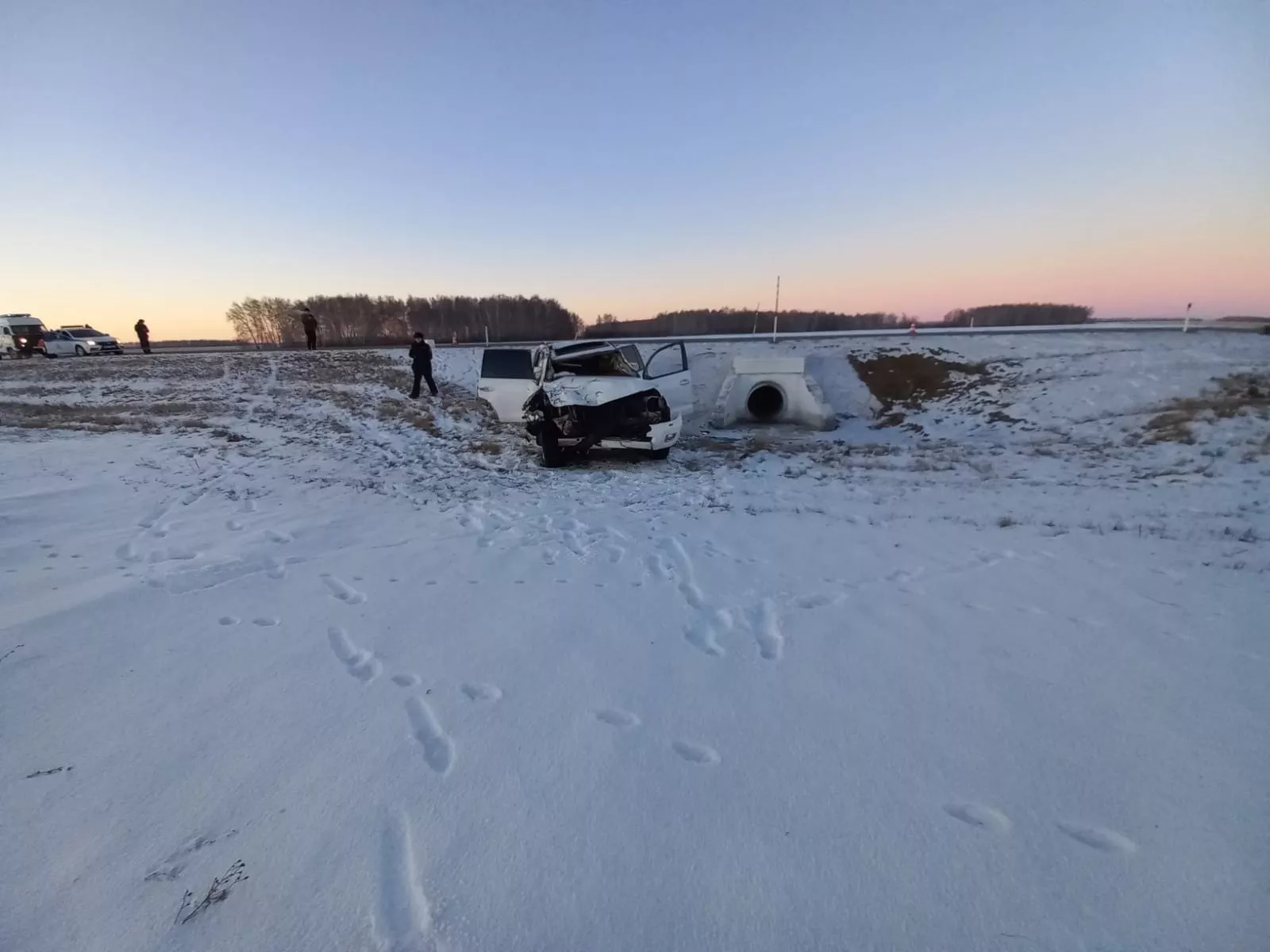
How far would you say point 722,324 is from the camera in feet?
152

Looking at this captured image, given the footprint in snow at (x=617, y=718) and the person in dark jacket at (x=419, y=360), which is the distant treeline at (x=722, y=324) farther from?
the footprint in snow at (x=617, y=718)

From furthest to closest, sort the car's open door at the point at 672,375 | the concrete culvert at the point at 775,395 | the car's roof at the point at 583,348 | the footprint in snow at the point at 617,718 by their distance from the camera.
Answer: the concrete culvert at the point at 775,395
the car's roof at the point at 583,348
the car's open door at the point at 672,375
the footprint in snow at the point at 617,718

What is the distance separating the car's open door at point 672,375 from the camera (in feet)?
29.1

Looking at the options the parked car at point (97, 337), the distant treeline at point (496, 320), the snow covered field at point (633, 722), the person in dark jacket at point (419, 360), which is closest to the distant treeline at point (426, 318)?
the distant treeline at point (496, 320)

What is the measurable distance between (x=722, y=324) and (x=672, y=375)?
130 ft

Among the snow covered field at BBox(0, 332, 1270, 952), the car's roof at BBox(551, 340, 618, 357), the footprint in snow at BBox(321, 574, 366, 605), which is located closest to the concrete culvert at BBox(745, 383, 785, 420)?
the car's roof at BBox(551, 340, 618, 357)

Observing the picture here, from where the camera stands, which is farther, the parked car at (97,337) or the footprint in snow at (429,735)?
the parked car at (97,337)

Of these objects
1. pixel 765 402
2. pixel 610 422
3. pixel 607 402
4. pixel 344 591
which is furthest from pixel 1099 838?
pixel 765 402

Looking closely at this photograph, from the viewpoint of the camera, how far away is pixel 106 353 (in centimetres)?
2436

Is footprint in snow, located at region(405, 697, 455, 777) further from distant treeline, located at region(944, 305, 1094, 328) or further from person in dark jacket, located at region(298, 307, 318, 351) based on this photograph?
distant treeline, located at region(944, 305, 1094, 328)

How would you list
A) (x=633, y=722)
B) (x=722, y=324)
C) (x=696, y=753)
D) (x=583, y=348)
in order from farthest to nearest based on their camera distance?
(x=722, y=324), (x=583, y=348), (x=633, y=722), (x=696, y=753)

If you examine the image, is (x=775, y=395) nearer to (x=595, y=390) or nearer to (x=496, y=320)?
(x=595, y=390)

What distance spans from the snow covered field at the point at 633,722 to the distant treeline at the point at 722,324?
1464 inches

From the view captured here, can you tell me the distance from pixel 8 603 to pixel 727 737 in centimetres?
473
